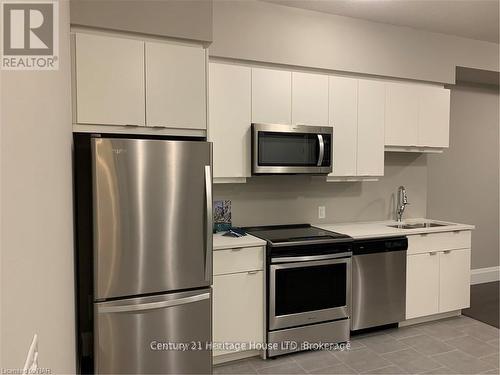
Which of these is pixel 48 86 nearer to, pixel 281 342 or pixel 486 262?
pixel 281 342

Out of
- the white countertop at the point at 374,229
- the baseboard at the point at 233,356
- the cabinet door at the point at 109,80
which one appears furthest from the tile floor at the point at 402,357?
the cabinet door at the point at 109,80

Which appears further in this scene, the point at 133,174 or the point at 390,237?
the point at 390,237

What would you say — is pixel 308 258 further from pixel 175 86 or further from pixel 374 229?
pixel 175 86

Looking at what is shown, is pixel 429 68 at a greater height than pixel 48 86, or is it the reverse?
pixel 429 68

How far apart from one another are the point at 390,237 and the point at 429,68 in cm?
188

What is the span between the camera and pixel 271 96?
123 inches

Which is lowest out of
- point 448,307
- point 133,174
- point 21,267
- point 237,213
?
point 448,307

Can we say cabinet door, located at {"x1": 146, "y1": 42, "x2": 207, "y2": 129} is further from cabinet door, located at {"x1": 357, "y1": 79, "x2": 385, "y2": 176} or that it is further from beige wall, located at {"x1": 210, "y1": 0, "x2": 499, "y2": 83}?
cabinet door, located at {"x1": 357, "y1": 79, "x2": 385, "y2": 176}

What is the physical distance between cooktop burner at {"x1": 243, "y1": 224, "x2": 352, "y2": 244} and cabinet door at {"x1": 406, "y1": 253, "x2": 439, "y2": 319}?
2.87ft

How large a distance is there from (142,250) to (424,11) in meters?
3.16

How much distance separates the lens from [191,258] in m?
2.33

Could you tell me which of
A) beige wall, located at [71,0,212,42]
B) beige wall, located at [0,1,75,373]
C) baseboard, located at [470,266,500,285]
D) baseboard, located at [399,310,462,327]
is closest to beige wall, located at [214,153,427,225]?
baseboard, located at [399,310,462,327]

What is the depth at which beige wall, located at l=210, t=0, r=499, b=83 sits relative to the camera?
3098 mm

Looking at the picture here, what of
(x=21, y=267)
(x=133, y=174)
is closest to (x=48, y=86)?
(x=21, y=267)
